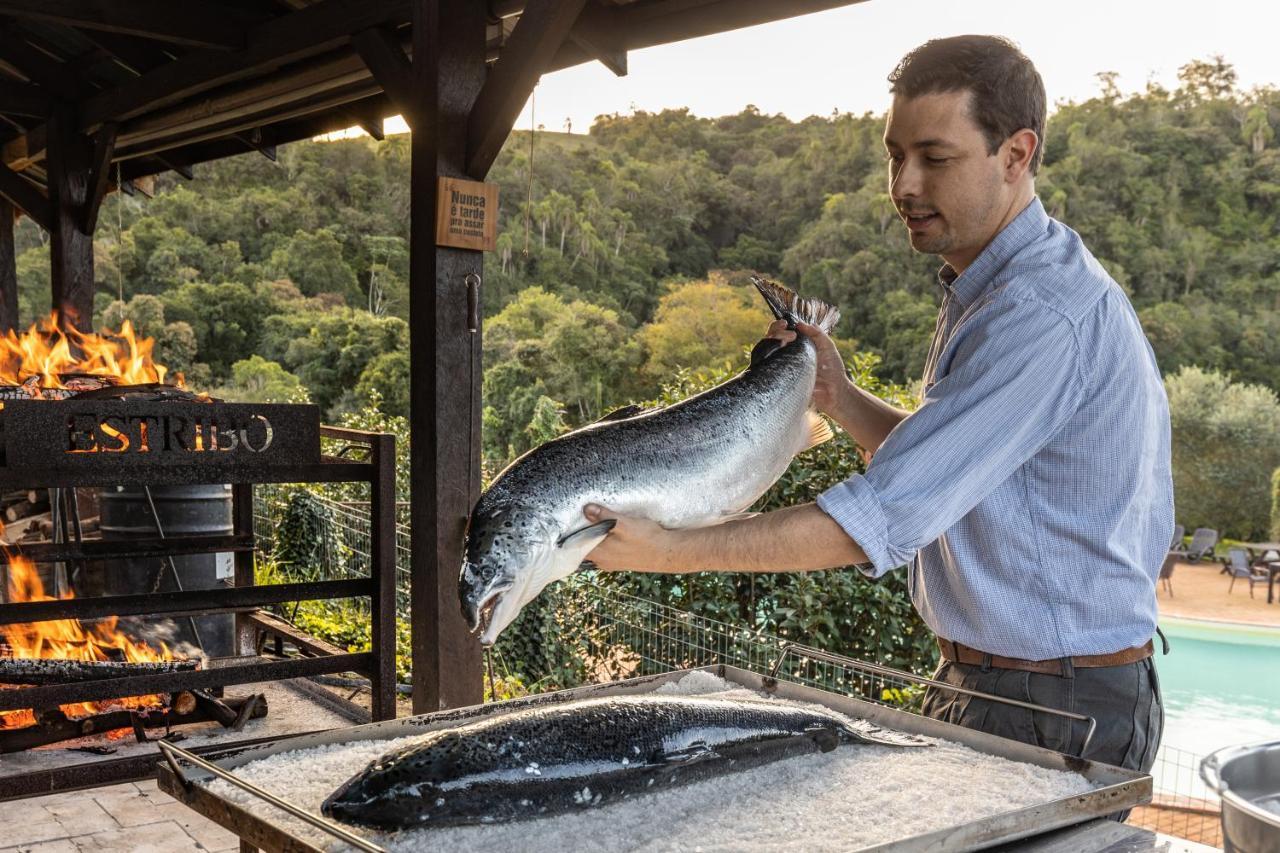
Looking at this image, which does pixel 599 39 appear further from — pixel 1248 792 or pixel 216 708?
pixel 1248 792

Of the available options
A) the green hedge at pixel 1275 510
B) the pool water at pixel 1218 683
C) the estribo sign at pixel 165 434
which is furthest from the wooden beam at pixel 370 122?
the green hedge at pixel 1275 510

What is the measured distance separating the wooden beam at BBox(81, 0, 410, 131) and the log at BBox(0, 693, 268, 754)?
2849 mm

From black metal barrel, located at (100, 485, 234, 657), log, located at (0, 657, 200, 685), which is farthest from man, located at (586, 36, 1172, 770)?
black metal barrel, located at (100, 485, 234, 657)

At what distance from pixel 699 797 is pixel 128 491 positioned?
4728 mm

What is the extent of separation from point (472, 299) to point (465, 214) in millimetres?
330

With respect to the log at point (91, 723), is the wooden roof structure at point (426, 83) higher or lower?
higher

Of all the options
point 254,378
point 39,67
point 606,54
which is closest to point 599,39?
point 606,54

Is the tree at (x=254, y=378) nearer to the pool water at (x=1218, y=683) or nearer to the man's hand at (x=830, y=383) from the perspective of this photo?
the pool water at (x=1218, y=683)

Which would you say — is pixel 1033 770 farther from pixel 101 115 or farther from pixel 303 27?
pixel 101 115

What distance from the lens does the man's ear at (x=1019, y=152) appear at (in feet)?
6.23

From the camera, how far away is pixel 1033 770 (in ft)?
6.16

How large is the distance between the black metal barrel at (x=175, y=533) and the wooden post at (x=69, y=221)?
2.68 m

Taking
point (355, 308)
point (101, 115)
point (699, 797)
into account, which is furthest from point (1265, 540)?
point (699, 797)

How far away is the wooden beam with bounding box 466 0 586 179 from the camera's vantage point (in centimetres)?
399
